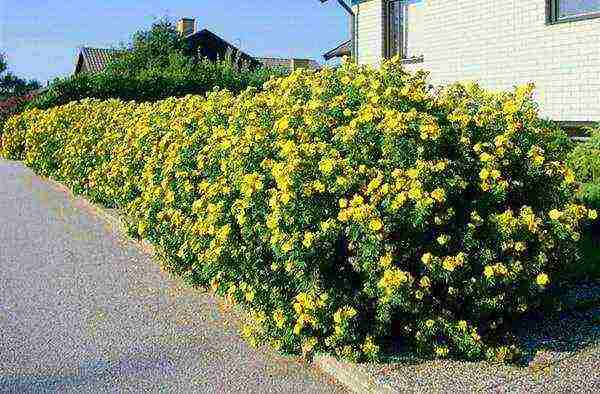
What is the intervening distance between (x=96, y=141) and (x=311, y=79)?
5.50 metres

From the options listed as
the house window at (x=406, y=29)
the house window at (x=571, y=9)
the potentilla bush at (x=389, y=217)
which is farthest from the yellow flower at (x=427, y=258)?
the house window at (x=406, y=29)

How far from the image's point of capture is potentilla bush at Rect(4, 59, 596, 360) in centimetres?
387

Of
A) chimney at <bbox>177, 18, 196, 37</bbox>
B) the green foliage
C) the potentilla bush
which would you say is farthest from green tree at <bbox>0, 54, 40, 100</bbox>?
the potentilla bush

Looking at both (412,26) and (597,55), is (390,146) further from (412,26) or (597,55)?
(412,26)

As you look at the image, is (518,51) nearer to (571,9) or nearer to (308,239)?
(571,9)

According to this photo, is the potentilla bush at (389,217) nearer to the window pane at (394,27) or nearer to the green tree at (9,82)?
the window pane at (394,27)

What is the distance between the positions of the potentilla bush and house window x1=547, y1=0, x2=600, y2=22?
5.59 metres

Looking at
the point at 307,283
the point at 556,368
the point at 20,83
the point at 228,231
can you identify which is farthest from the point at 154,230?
the point at 20,83

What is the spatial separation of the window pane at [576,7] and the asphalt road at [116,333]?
6275 millimetres

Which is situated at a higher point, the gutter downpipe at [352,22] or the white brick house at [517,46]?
the gutter downpipe at [352,22]

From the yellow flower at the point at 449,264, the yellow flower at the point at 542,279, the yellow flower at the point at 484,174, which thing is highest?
the yellow flower at the point at 484,174

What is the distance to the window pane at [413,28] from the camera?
13188 millimetres

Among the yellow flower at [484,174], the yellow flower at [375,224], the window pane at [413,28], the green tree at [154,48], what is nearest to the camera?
the yellow flower at [375,224]

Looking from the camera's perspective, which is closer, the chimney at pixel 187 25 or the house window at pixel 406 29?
the house window at pixel 406 29
